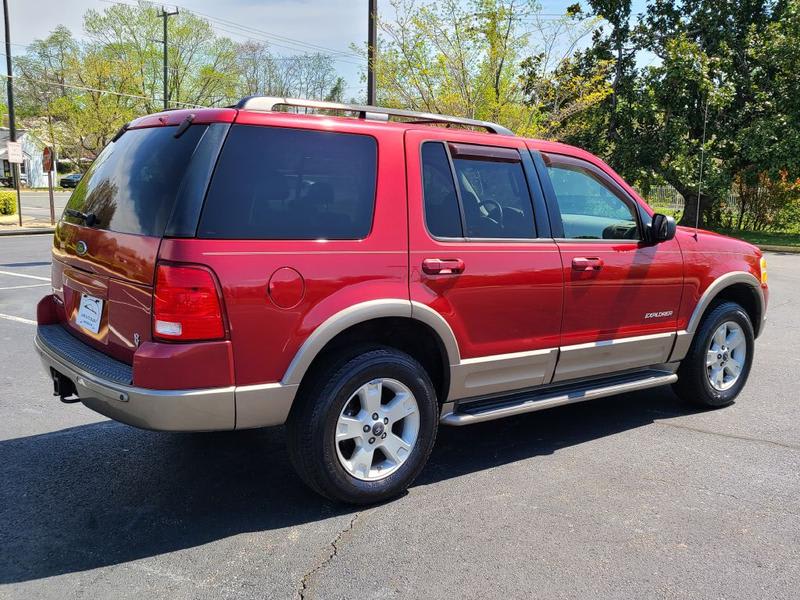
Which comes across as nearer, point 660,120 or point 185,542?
point 185,542

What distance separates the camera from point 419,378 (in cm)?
365

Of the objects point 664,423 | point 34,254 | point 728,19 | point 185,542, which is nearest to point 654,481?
point 664,423

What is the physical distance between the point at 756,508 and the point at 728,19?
2320 centimetres

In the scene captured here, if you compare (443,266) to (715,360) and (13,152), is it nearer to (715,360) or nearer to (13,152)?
(715,360)

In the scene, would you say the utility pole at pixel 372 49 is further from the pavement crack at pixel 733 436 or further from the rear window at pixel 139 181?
the rear window at pixel 139 181

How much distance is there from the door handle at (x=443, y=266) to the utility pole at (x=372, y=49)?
503 inches

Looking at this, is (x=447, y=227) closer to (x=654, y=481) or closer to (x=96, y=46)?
(x=654, y=481)

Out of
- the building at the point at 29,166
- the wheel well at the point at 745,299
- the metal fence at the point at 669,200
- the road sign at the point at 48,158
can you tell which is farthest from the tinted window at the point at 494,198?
the building at the point at 29,166

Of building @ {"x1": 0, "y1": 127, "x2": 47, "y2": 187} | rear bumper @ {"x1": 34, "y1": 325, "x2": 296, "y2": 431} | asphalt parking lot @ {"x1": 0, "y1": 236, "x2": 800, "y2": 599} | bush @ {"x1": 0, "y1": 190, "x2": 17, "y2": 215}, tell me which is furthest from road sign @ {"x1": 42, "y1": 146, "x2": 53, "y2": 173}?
building @ {"x1": 0, "y1": 127, "x2": 47, "y2": 187}

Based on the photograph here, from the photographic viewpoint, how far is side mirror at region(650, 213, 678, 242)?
462 cm

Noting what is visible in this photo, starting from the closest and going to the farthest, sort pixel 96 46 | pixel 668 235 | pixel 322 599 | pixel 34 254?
pixel 322 599, pixel 668 235, pixel 34 254, pixel 96 46

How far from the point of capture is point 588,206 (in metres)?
4.67

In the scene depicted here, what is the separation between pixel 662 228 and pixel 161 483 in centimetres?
343

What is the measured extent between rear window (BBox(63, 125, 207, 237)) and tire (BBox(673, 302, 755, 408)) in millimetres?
3788
